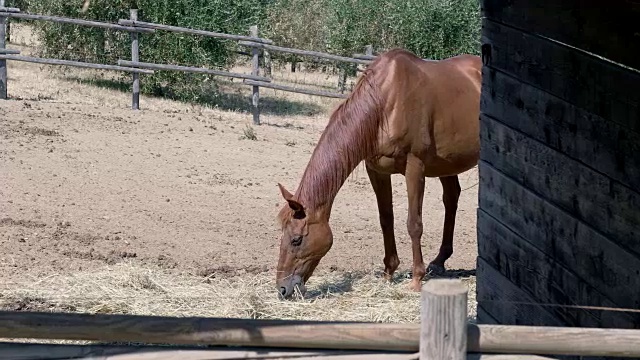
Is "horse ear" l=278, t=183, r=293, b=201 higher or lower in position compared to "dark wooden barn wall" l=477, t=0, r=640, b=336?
lower

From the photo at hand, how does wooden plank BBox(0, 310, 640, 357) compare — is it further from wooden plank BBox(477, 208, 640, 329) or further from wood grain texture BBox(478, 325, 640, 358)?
wooden plank BBox(477, 208, 640, 329)

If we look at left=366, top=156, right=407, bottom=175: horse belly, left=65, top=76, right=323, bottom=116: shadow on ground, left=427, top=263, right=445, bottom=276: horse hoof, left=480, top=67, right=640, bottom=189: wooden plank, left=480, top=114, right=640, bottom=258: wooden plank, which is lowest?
left=65, top=76, right=323, bottom=116: shadow on ground

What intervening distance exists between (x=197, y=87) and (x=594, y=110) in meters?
14.0

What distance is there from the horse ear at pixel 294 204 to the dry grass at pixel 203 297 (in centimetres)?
60

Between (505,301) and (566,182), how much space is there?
29.6 inches

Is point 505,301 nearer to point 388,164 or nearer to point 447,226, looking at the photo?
point 388,164

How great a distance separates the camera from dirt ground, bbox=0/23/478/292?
26.1ft

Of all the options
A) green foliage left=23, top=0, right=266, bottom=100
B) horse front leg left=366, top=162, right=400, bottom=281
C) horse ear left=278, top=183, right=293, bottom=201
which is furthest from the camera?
green foliage left=23, top=0, right=266, bottom=100

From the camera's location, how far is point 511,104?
441cm

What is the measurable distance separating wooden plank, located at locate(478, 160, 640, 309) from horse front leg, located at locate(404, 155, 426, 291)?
7.06ft

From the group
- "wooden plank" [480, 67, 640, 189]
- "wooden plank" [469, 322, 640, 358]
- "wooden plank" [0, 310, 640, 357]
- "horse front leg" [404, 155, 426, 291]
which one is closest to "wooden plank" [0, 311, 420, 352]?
"wooden plank" [0, 310, 640, 357]

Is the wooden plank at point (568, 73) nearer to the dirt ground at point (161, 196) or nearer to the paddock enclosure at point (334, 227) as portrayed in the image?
the paddock enclosure at point (334, 227)

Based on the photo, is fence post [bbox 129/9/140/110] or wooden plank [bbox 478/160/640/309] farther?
fence post [bbox 129/9/140/110]

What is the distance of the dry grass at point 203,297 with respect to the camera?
6445 millimetres
